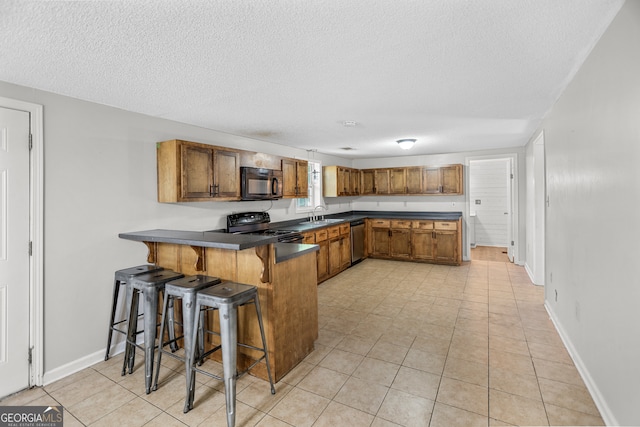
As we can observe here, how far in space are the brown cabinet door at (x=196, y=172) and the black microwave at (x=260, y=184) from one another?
0.48 meters

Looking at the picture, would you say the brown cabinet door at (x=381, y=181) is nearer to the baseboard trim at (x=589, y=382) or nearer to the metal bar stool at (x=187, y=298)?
the baseboard trim at (x=589, y=382)

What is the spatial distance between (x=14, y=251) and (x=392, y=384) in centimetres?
299

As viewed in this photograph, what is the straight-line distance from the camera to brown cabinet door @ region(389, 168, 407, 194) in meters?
6.66

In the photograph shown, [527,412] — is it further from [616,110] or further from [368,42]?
[368,42]

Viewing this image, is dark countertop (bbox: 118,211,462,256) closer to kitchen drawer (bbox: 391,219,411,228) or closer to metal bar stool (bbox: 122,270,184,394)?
metal bar stool (bbox: 122,270,184,394)

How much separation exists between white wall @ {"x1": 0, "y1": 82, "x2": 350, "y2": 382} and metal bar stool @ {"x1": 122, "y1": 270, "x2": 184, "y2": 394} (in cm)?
41

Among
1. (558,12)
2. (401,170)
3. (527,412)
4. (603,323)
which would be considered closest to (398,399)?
(527,412)

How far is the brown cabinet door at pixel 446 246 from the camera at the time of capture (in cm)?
587

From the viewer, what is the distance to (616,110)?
168 cm

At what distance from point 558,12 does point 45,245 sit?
3.68 m

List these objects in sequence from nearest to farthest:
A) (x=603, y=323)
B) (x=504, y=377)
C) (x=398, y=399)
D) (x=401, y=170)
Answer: (x=603, y=323) → (x=398, y=399) → (x=504, y=377) → (x=401, y=170)

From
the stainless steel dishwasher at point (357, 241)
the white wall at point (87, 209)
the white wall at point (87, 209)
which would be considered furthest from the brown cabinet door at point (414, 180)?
the white wall at point (87, 209)

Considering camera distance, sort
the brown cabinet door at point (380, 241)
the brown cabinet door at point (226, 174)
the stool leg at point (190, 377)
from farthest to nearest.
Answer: the brown cabinet door at point (380, 241), the brown cabinet door at point (226, 174), the stool leg at point (190, 377)

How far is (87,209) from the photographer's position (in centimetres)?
267
